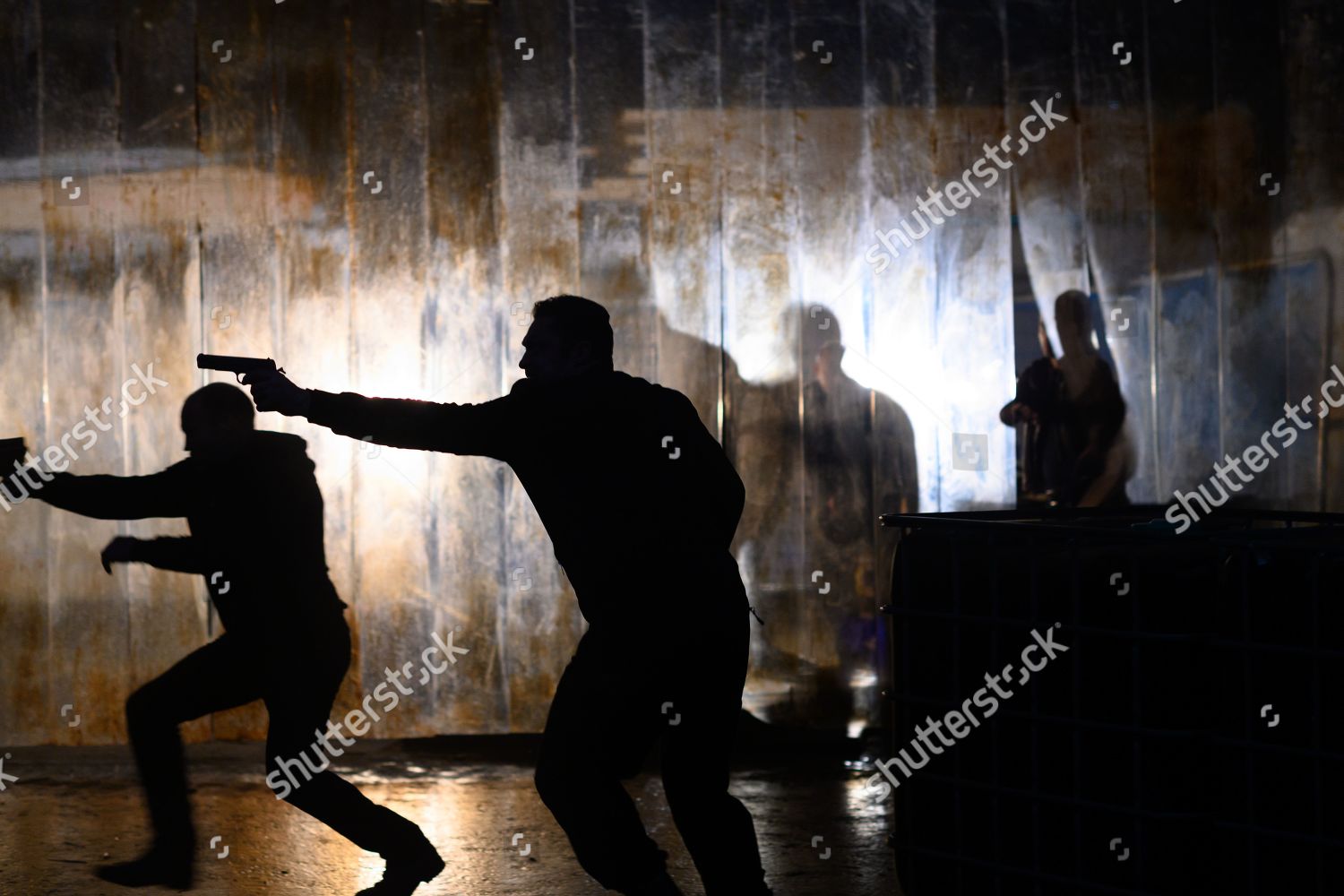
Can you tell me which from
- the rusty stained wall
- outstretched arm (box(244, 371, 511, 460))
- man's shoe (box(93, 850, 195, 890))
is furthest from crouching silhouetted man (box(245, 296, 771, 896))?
the rusty stained wall

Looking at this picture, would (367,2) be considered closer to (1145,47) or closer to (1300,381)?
(1145,47)

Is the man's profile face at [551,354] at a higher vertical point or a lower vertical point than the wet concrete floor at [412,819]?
higher

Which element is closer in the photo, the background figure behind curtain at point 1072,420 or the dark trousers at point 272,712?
the dark trousers at point 272,712

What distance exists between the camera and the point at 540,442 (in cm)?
283

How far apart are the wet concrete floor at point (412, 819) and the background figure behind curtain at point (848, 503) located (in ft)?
1.45

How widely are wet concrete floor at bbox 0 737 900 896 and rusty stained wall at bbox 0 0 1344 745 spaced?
0.19 m

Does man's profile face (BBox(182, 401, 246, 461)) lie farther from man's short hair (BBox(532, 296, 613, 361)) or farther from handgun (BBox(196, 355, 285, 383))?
man's short hair (BBox(532, 296, 613, 361))

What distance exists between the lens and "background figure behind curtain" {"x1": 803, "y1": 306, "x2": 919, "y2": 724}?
18.1 feet

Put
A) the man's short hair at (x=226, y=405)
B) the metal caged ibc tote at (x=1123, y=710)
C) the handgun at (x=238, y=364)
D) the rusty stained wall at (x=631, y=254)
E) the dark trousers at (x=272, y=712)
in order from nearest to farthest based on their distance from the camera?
the metal caged ibc tote at (x=1123, y=710), the handgun at (x=238, y=364), the dark trousers at (x=272, y=712), the man's short hair at (x=226, y=405), the rusty stained wall at (x=631, y=254)

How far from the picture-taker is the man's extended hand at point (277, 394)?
294cm

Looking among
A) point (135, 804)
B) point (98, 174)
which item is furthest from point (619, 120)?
point (135, 804)

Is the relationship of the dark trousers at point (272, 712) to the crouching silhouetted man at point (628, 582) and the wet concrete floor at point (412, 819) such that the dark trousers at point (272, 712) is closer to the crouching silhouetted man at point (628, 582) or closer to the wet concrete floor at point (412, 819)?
the wet concrete floor at point (412, 819)

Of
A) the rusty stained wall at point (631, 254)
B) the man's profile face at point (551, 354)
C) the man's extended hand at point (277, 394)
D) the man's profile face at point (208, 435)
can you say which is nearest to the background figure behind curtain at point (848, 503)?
the rusty stained wall at point (631, 254)

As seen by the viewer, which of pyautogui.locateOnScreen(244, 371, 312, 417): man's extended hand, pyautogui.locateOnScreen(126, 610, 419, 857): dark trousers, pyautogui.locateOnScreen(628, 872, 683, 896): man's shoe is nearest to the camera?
pyautogui.locateOnScreen(628, 872, 683, 896): man's shoe
